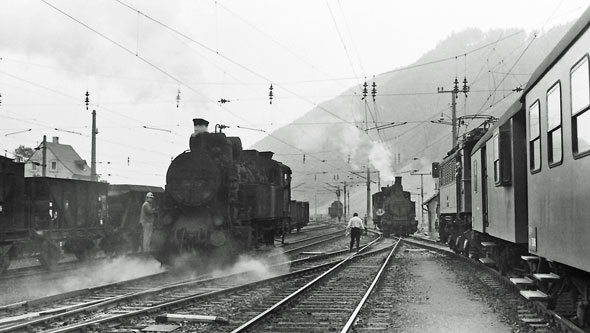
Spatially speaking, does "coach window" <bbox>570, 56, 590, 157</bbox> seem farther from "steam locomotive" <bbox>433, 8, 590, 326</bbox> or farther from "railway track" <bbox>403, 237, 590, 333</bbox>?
"railway track" <bbox>403, 237, 590, 333</bbox>

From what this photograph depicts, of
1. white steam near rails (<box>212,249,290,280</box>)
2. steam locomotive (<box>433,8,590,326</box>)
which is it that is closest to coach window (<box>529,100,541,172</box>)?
steam locomotive (<box>433,8,590,326</box>)

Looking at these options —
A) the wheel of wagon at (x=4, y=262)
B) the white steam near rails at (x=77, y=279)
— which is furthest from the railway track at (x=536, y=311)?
the wheel of wagon at (x=4, y=262)

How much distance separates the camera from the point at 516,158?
27.7 ft

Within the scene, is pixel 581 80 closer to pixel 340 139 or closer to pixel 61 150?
pixel 61 150

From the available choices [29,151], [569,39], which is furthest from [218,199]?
[29,151]

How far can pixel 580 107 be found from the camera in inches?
199

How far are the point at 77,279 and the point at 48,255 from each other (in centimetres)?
247

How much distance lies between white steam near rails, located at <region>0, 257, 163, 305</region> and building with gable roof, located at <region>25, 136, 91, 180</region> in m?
37.4

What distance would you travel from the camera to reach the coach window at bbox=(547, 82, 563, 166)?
586 cm

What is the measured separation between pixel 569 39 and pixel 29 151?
61.6m

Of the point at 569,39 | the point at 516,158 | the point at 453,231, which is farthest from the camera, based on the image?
the point at 453,231

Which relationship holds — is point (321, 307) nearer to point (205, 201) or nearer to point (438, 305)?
point (438, 305)

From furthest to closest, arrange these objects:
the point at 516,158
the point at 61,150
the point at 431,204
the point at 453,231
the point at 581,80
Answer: the point at 61,150, the point at 431,204, the point at 453,231, the point at 516,158, the point at 581,80

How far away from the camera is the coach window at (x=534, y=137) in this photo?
6.93 m
